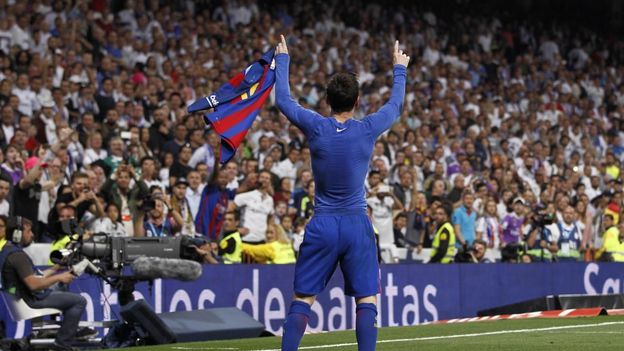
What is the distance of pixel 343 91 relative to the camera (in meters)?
8.83

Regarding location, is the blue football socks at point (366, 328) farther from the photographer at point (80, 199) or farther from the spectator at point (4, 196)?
the spectator at point (4, 196)

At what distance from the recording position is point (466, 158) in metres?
24.1

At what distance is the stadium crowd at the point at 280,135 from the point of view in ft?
58.2

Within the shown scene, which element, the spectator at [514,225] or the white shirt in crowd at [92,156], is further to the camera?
the spectator at [514,225]

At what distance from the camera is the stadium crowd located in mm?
17734

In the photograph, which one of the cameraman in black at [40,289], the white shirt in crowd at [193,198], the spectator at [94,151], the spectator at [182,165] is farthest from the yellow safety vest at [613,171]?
the cameraman in black at [40,289]

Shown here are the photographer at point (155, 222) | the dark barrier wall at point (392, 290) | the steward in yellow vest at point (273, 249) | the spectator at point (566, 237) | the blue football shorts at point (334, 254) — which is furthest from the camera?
the spectator at point (566, 237)

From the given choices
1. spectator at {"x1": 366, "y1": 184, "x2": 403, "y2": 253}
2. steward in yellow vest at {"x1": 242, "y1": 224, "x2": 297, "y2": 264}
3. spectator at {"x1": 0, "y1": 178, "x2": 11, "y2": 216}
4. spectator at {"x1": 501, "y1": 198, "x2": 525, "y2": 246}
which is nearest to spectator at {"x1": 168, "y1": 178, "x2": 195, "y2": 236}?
steward in yellow vest at {"x1": 242, "y1": 224, "x2": 297, "y2": 264}

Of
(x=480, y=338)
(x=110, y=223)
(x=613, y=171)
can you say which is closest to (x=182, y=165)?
(x=110, y=223)

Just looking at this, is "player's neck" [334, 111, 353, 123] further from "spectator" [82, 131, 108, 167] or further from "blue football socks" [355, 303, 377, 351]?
"spectator" [82, 131, 108, 167]

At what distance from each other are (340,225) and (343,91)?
92 centimetres

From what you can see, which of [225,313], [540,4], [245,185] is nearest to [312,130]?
[225,313]

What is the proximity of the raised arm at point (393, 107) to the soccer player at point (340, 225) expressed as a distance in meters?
0.02

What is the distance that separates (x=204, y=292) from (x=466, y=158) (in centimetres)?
901
